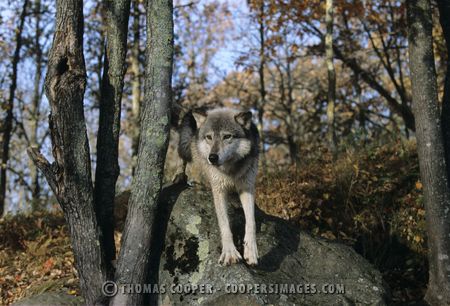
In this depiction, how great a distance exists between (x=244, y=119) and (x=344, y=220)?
3.69m

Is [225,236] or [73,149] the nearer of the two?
[73,149]

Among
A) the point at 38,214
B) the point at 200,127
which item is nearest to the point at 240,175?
the point at 200,127

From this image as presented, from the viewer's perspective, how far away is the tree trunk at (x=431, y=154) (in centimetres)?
619

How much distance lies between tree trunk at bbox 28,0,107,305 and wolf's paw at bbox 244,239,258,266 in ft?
5.60

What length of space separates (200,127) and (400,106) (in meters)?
10.5

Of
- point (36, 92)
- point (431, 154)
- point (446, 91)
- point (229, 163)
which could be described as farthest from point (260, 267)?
point (36, 92)

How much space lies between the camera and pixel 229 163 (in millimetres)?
5938

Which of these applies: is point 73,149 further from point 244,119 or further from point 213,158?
point 244,119

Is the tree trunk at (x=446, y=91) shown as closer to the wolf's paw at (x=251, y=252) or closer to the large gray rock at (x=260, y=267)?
the large gray rock at (x=260, y=267)

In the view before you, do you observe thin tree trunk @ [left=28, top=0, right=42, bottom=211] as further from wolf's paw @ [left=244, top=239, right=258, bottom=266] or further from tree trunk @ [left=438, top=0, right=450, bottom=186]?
tree trunk @ [left=438, top=0, right=450, bottom=186]

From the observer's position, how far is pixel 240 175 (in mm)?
5934

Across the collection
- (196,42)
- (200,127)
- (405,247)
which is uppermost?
(196,42)

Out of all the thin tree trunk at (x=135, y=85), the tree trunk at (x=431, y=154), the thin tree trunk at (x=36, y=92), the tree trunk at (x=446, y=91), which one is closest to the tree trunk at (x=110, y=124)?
the tree trunk at (x=431, y=154)

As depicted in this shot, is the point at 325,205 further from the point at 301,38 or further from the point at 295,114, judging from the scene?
the point at 295,114
